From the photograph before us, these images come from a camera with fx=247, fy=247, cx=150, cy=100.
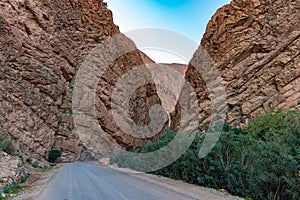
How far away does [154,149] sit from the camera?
18906mm

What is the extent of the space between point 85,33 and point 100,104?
1461 cm

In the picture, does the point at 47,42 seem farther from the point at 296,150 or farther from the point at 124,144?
the point at 296,150

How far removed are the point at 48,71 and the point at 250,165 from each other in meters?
35.7

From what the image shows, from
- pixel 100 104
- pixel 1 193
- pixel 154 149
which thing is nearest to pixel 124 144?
pixel 100 104

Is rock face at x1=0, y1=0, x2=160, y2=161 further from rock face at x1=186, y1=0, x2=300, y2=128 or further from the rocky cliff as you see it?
rock face at x1=186, y1=0, x2=300, y2=128

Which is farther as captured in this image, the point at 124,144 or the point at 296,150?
the point at 124,144

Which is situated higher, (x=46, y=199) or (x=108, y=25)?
(x=108, y=25)

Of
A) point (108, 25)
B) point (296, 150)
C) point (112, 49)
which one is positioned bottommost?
point (296, 150)

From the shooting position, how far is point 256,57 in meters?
28.2

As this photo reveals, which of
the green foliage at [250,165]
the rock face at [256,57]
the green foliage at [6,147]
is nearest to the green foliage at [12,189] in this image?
the green foliage at [250,165]

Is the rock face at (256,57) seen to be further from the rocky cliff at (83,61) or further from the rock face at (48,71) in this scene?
the rock face at (48,71)

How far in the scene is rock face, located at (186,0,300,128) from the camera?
24.1 metres

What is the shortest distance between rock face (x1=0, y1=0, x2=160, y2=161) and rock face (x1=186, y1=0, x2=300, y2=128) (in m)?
21.5

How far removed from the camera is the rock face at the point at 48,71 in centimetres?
3167
